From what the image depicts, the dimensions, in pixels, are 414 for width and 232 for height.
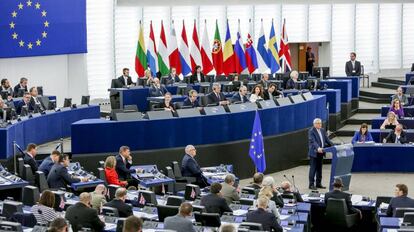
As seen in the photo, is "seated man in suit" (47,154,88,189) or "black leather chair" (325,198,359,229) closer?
"black leather chair" (325,198,359,229)

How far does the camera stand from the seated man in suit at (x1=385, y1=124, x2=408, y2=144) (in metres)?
26.2

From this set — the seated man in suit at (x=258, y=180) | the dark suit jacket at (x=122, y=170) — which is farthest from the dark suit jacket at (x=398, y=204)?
the dark suit jacket at (x=122, y=170)

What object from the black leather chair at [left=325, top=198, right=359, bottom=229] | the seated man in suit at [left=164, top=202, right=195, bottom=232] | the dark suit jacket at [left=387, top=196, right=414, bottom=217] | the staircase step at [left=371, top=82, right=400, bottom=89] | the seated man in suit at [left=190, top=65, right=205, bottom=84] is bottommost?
the black leather chair at [left=325, top=198, right=359, bottom=229]

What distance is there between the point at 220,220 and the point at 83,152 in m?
8.13

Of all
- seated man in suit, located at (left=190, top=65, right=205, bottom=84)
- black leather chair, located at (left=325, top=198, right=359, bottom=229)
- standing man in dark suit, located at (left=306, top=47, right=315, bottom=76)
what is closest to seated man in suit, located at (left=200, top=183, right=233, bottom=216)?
black leather chair, located at (left=325, top=198, right=359, bottom=229)

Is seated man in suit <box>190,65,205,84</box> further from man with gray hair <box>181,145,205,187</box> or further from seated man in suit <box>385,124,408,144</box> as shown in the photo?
man with gray hair <box>181,145,205,187</box>

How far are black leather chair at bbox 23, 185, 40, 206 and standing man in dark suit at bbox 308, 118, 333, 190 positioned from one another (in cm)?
848

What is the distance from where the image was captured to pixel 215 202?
17.4m

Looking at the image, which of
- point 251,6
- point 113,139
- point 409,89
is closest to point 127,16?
point 251,6

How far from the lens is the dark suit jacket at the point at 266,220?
16.0m

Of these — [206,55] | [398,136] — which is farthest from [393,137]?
[206,55]

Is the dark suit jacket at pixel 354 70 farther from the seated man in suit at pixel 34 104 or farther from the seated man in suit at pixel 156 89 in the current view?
the seated man in suit at pixel 34 104

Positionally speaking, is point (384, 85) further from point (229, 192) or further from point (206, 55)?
point (229, 192)

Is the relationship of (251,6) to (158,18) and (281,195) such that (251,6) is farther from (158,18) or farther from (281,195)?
(281,195)
